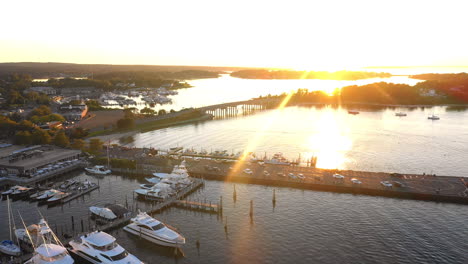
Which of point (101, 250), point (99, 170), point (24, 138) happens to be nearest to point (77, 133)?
point (24, 138)

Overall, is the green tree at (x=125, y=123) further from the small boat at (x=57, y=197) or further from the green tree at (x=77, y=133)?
the small boat at (x=57, y=197)

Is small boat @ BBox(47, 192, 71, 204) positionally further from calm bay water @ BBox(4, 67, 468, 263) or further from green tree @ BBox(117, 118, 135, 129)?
green tree @ BBox(117, 118, 135, 129)

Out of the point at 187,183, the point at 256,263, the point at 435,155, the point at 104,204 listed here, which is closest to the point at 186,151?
the point at 187,183

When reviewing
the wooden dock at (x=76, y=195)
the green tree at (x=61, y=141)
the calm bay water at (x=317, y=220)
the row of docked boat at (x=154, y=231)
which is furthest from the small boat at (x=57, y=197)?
the green tree at (x=61, y=141)

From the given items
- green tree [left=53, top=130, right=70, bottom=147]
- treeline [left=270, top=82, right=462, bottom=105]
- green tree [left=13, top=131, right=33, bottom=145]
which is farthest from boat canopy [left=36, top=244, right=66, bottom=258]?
treeline [left=270, top=82, right=462, bottom=105]

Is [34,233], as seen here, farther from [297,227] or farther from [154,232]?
[297,227]

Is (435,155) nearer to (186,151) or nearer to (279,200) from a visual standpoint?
(279,200)
